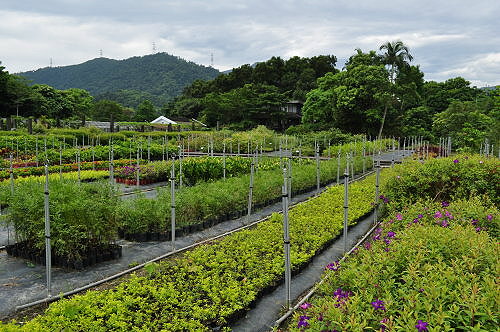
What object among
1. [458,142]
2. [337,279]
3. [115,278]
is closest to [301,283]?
[337,279]

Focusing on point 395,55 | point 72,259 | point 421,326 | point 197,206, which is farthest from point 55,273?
point 395,55

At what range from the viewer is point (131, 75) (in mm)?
96062

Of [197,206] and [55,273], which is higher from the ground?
[197,206]

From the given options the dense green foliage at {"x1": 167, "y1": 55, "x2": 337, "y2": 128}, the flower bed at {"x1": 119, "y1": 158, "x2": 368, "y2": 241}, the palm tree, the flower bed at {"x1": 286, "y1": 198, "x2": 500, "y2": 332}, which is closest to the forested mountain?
the dense green foliage at {"x1": 167, "y1": 55, "x2": 337, "y2": 128}

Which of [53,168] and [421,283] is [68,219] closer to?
[421,283]

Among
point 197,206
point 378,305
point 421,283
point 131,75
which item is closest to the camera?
point 378,305

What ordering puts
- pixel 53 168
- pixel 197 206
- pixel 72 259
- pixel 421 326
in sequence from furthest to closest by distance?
pixel 53 168 → pixel 197 206 → pixel 72 259 → pixel 421 326

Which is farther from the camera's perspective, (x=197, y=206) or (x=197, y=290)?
(x=197, y=206)

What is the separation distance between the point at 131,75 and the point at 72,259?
98012 mm

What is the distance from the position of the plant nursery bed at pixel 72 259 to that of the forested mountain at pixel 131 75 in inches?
3062

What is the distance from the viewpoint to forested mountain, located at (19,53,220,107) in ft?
294

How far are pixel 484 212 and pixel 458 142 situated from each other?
2070cm

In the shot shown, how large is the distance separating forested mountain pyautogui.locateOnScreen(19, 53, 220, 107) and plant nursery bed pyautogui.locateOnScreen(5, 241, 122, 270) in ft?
255

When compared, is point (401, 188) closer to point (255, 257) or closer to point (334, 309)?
point (255, 257)
